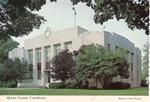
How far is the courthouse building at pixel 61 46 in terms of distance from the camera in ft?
6.34

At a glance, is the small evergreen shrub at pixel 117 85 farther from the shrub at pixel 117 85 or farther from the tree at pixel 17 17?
the tree at pixel 17 17

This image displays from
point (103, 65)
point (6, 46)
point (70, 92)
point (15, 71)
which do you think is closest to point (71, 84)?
point (70, 92)

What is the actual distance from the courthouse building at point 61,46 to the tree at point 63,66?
3 centimetres

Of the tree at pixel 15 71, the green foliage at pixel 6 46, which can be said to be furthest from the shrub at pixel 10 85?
the green foliage at pixel 6 46

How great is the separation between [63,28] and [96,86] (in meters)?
0.37

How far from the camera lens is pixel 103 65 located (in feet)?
6.38

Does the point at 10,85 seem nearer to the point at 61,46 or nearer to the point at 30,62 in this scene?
the point at 30,62

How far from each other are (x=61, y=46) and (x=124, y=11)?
38 cm

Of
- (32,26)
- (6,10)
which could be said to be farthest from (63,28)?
(6,10)

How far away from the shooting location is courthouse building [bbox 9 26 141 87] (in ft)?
6.34

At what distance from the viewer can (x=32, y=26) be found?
7.17 ft

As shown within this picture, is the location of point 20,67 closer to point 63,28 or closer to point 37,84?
point 37,84

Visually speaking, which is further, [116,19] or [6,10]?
[6,10]

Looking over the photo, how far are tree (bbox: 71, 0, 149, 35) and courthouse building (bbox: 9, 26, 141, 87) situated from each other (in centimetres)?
10
